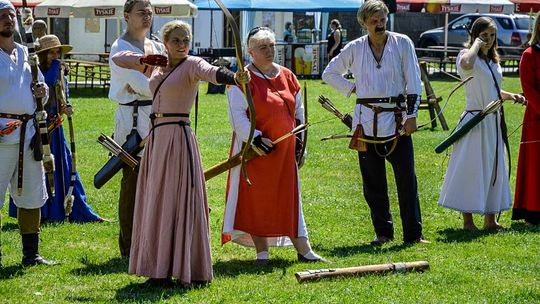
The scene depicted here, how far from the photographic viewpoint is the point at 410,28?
4559cm

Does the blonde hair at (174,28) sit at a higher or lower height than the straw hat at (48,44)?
higher

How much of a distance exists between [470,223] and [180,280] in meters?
3.40

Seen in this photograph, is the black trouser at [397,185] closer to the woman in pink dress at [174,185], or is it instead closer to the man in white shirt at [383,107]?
the man in white shirt at [383,107]

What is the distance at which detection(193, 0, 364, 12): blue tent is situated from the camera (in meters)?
27.4

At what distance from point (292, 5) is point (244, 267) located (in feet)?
70.3

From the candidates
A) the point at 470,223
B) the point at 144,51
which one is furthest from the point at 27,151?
the point at 470,223

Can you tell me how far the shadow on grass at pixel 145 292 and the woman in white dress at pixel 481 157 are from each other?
3.32 m

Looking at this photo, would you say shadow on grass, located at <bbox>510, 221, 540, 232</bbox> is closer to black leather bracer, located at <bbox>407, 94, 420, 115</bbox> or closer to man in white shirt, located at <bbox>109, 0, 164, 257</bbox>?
black leather bracer, located at <bbox>407, 94, 420, 115</bbox>

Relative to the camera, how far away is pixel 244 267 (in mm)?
7688

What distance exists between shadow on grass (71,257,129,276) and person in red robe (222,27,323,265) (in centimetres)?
76

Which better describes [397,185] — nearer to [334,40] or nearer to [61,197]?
[61,197]

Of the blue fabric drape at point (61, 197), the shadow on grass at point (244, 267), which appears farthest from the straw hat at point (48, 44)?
the shadow on grass at point (244, 267)

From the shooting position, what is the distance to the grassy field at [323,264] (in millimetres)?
6594

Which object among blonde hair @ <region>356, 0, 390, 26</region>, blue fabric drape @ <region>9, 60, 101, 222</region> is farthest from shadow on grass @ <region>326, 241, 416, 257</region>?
blue fabric drape @ <region>9, 60, 101, 222</region>
